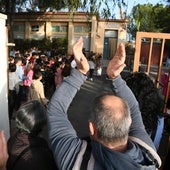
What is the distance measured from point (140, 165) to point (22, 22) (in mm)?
28773

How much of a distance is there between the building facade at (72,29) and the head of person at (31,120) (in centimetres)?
2386

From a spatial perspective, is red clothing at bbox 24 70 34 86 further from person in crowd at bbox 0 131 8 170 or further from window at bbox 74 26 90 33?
window at bbox 74 26 90 33

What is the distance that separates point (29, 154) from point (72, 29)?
2612 centimetres

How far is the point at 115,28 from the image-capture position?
2694cm

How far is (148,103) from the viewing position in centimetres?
272

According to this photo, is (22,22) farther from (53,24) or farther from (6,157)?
(6,157)

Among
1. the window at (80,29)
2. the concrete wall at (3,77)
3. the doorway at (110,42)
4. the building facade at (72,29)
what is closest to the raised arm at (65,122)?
the concrete wall at (3,77)

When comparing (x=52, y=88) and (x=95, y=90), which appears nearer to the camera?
(x=52, y=88)

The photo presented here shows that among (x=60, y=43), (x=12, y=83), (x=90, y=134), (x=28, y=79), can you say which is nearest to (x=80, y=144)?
(x=90, y=134)

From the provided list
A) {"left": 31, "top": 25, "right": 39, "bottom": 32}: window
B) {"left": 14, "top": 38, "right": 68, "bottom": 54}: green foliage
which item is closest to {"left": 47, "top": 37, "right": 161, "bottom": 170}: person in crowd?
{"left": 14, "top": 38, "right": 68, "bottom": 54}: green foliage

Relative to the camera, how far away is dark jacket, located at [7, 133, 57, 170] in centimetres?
213

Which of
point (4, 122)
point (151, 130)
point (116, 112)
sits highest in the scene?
point (116, 112)

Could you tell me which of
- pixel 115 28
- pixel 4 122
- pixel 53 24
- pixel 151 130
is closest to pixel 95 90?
pixel 4 122

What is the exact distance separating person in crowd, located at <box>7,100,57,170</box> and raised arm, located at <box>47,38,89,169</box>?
1.15 feet
